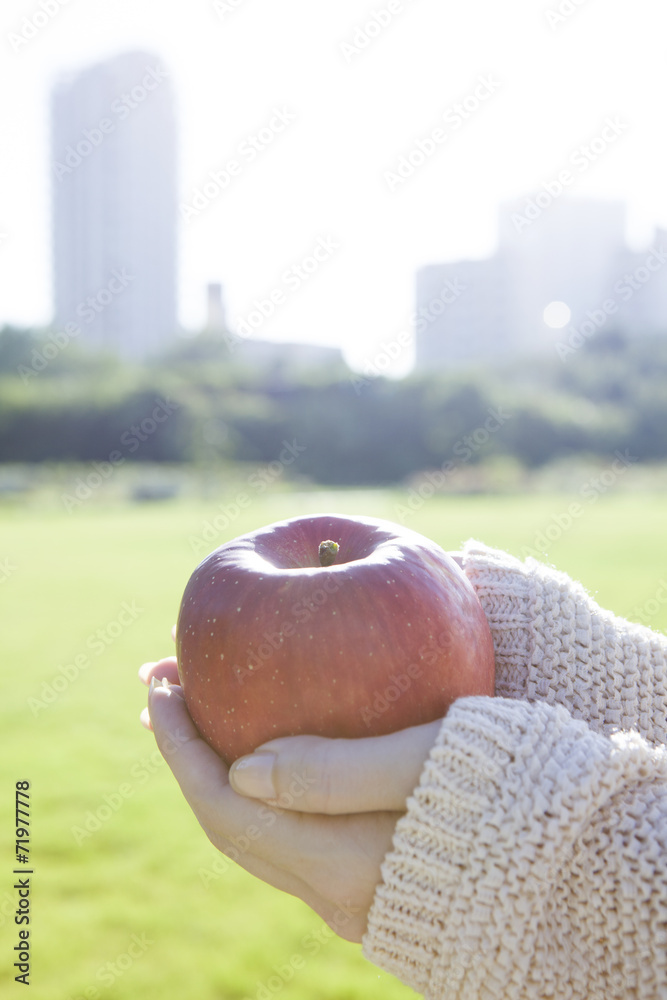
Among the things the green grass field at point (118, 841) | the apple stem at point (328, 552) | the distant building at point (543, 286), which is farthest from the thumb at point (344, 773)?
the distant building at point (543, 286)

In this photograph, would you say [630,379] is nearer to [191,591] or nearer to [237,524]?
[237,524]

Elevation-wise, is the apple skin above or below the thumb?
above

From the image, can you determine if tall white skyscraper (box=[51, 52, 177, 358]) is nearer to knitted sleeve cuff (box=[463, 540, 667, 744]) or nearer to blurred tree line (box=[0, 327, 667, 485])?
blurred tree line (box=[0, 327, 667, 485])

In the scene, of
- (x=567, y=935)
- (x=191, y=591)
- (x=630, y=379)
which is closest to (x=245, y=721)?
(x=191, y=591)

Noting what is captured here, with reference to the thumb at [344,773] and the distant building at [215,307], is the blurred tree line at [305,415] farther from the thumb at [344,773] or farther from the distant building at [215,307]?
the thumb at [344,773]

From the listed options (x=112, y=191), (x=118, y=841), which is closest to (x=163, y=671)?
(x=118, y=841)

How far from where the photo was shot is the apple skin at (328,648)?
3.76 feet

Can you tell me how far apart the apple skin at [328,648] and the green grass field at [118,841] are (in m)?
1.54

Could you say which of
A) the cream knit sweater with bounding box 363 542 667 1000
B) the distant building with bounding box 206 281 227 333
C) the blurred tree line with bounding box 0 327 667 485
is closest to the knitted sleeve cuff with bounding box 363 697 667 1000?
the cream knit sweater with bounding box 363 542 667 1000

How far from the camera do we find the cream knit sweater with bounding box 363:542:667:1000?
0.95m

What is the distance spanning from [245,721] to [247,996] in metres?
1.55

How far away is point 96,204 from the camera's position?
158ft

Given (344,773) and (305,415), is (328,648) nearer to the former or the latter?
(344,773)

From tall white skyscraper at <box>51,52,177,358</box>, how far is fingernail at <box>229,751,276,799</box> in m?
42.6
